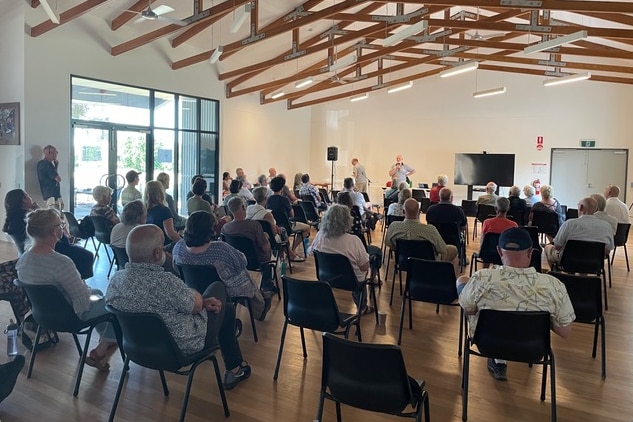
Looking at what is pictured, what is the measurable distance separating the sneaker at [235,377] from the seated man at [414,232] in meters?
2.23

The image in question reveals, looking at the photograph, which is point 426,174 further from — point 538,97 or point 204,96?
point 204,96

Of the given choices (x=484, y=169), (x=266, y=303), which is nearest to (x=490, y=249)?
(x=266, y=303)

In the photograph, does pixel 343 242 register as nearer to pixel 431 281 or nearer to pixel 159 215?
pixel 431 281

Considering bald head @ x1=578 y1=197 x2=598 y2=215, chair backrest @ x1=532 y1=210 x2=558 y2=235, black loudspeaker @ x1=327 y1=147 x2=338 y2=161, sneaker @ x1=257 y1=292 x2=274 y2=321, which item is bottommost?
sneaker @ x1=257 y1=292 x2=274 y2=321

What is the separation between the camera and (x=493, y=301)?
282cm

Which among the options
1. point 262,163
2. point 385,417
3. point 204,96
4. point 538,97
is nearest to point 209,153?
point 204,96

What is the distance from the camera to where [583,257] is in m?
5.04

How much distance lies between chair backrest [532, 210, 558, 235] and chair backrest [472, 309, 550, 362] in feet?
16.4

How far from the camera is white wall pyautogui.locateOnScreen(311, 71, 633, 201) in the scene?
12.6 metres

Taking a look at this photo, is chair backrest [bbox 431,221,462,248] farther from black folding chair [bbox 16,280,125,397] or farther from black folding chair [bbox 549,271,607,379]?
black folding chair [bbox 16,280,125,397]

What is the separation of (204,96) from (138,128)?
6.78ft

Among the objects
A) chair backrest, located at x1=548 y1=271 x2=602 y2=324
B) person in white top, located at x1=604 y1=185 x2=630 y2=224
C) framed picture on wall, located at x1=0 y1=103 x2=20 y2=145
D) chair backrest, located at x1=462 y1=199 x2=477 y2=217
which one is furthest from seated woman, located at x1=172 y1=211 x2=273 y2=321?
chair backrest, located at x1=462 y1=199 x2=477 y2=217

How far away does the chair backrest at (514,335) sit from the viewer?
2670 millimetres

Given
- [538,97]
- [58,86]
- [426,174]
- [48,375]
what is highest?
[538,97]
